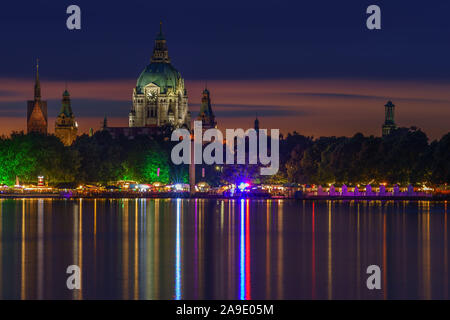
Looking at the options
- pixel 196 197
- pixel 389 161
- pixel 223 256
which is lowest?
pixel 223 256

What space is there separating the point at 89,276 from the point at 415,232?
2961cm

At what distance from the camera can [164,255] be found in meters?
55.4

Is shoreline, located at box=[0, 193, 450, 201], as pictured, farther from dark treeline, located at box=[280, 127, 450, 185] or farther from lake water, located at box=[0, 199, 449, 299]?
lake water, located at box=[0, 199, 449, 299]

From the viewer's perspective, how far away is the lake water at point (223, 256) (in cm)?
4284

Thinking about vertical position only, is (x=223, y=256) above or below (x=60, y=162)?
below

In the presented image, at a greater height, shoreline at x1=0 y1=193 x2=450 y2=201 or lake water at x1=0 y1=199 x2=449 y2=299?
shoreline at x1=0 y1=193 x2=450 y2=201

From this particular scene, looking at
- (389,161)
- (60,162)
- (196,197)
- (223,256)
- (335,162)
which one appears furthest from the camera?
(335,162)

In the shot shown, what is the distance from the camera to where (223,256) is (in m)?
55.0

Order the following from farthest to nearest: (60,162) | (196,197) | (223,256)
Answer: (196,197) < (60,162) < (223,256)

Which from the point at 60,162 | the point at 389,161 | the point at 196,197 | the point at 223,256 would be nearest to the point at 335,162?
the point at 389,161

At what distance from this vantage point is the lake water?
141ft

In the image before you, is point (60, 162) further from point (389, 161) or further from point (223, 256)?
point (223, 256)

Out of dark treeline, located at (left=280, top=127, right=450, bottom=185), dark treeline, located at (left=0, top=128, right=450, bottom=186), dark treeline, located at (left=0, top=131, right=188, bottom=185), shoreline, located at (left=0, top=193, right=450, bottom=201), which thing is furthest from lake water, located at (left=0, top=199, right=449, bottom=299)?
dark treeline, located at (left=0, top=131, right=188, bottom=185)
